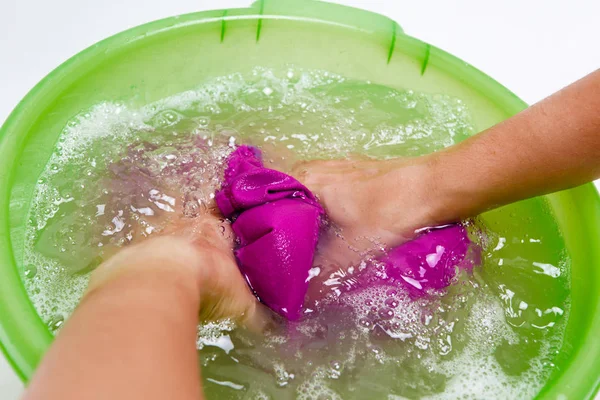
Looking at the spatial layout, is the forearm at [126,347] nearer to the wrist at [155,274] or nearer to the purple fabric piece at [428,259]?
the wrist at [155,274]

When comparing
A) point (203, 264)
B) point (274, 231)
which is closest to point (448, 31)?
point (274, 231)

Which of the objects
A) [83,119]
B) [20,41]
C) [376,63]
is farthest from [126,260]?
[20,41]

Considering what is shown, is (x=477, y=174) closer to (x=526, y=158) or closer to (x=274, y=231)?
(x=526, y=158)

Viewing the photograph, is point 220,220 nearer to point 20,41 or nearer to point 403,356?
point 403,356

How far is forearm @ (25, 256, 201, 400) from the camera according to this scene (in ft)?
1.36

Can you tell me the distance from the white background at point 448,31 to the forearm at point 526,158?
53 cm

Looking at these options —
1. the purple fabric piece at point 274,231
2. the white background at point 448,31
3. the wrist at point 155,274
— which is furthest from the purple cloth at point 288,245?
the white background at point 448,31

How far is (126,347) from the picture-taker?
45 cm

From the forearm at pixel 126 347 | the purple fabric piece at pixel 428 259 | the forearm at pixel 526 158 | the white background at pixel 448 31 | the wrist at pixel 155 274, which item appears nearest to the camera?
the forearm at pixel 126 347

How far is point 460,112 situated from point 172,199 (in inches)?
22.2

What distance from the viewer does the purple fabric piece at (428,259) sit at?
0.79 metres

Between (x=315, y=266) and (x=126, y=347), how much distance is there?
41 centimetres

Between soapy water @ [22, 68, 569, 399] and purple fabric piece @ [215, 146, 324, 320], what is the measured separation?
5cm

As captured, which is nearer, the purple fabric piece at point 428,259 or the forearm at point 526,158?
the forearm at point 526,158
